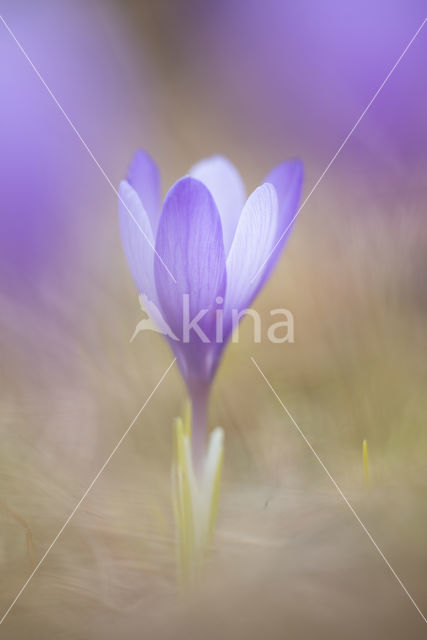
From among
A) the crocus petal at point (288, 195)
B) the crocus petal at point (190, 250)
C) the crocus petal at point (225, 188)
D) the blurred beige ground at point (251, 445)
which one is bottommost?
the blurred beige ground at point (251, 445)

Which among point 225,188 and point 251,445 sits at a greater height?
point 225,188

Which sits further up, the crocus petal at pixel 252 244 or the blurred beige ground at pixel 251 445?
the crocus petal at pixel 252 244

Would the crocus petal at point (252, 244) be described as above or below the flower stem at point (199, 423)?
above

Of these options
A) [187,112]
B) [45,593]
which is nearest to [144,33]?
[187,112]

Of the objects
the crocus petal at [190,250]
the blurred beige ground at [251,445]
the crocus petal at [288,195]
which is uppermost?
the crocus petal at [288,195]

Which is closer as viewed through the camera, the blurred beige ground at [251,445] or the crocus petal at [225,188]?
the blurred beige ground at [251,445]
